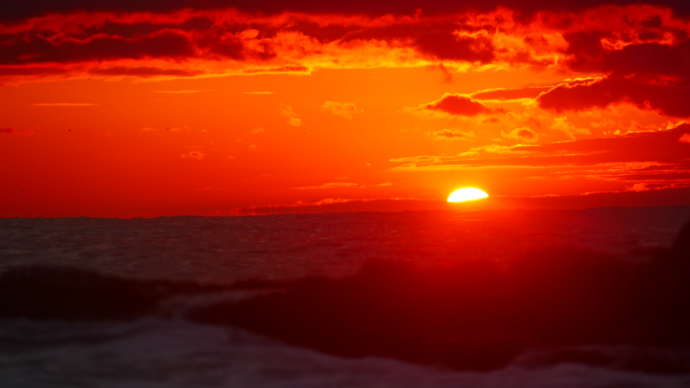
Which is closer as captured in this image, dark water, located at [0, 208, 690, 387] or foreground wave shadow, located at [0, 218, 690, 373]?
dark water, located at [0, 208, 690, 387]

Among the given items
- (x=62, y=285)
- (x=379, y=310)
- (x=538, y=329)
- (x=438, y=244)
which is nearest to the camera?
(x=538, y=329)

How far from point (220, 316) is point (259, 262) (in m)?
14.7

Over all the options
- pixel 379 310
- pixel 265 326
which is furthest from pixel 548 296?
pixel 265 326

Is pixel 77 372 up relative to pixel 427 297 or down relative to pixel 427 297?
down

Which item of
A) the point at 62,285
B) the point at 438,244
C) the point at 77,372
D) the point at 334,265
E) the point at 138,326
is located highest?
the point at 438,244

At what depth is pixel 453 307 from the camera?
22734 mm

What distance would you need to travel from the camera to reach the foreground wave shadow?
19173 mm

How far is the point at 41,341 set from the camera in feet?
71.4

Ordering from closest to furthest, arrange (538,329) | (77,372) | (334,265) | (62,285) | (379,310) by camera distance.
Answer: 1. (77,372)
2. (538,329)
3. (379,310)
4. (62,285)
5. (334,265)

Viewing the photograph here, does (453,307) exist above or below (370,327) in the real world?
above

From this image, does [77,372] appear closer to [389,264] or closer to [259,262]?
[389,264]

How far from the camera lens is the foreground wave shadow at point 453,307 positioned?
755 inches

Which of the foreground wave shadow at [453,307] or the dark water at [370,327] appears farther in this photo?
the foreground wave shadow at [453,307]

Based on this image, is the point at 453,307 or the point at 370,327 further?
the point at 453,307
